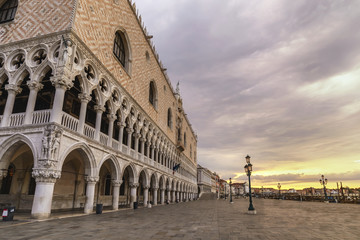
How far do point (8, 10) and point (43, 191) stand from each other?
1407cm

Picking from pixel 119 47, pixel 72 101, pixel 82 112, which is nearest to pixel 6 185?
pixel 72 101

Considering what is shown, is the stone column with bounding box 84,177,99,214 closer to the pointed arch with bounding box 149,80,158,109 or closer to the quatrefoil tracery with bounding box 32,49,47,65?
the quatrefoil tracery with bounding box 32,49,47,65

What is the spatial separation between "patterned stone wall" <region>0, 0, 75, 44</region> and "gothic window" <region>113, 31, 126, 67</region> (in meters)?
5.94

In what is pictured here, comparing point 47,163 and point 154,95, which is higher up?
point 154,95

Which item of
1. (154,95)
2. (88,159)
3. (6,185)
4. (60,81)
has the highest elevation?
(154,95)

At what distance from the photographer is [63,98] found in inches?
455

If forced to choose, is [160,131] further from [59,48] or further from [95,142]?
[59,48]

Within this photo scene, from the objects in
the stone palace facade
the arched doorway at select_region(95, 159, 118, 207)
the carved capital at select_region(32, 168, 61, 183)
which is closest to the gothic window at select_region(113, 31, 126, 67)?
the stone palace facade

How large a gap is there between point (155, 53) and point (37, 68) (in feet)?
61.0

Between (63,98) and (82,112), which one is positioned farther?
(82,112)

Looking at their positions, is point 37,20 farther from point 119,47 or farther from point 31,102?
point 119,47

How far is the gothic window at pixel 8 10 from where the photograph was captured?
15539 mm

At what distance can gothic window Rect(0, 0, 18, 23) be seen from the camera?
1554cm

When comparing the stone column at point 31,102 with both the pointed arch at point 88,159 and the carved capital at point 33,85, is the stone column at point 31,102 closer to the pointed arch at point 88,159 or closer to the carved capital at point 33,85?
the carved capital at point 33,85
